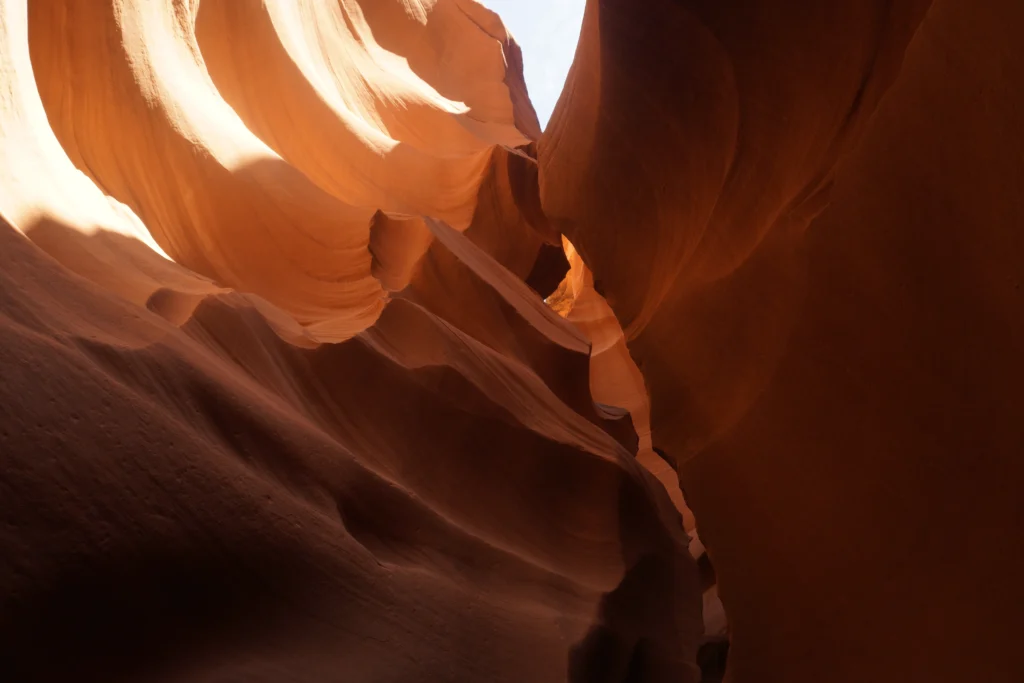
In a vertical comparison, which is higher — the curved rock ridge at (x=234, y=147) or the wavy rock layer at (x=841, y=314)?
the wavy rock layer at (x=841, y=314)

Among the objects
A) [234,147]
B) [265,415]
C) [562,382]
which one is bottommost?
[562,382]

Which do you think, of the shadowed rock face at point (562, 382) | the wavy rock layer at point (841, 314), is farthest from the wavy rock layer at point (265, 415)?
the wavy rock layer at point (841, 314)

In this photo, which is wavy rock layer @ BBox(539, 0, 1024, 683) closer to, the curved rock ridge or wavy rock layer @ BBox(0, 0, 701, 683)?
wavy rock layer @ BBox(0, 0, 701, 683)

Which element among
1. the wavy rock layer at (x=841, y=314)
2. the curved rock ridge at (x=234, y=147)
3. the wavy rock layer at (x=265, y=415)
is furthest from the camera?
the curved rock ridge at (x=234, y=147)

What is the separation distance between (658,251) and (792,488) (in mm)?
1132

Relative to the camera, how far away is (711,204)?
2.59 meters

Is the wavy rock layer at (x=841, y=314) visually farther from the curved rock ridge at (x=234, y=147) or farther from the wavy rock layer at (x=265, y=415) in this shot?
the curved rock ridge at (x=234, y=147)

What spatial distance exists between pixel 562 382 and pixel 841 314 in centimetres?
198

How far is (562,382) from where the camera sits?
12.3 ft

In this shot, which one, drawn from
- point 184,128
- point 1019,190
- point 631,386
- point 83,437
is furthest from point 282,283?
point 631,386

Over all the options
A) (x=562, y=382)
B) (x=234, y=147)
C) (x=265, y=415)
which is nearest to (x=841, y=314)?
(x=265, y=415)

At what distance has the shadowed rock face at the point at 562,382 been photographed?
1.50 m

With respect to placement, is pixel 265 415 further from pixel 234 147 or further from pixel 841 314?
pixel 234 147

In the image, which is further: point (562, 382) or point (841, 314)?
point (562, 382)
